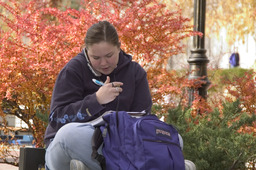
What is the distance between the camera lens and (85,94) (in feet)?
10.6

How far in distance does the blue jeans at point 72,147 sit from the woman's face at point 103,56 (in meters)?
0.51

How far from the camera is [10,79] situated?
4555 mm

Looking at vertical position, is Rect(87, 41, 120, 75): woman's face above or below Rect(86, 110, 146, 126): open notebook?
above

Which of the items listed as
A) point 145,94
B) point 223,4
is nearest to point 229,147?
point 145,94

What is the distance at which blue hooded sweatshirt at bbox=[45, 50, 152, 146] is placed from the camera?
2.96 metres

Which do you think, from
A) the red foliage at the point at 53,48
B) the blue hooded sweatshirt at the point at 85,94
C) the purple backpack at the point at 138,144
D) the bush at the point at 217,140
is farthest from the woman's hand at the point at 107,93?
the red foliage at the point at 53,48

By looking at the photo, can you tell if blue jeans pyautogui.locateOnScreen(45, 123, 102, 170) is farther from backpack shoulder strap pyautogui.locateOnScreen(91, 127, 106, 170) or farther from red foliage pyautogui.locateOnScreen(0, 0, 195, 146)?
red foliage pyautogui.locateOnScreen(0, 0, 195, 146)

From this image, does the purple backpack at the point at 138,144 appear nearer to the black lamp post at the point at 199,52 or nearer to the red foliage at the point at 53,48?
the red foliage at the point at 53,48

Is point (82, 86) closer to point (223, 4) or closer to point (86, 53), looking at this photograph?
point (86, 53)

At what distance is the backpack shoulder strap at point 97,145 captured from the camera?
8.74 feet

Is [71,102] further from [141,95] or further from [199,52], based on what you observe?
[199,52]

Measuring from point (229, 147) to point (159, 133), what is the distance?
1359 millimetres

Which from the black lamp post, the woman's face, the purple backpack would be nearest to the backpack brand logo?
the purple backpack

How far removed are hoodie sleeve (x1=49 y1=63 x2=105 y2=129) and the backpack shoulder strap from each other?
22 cm
